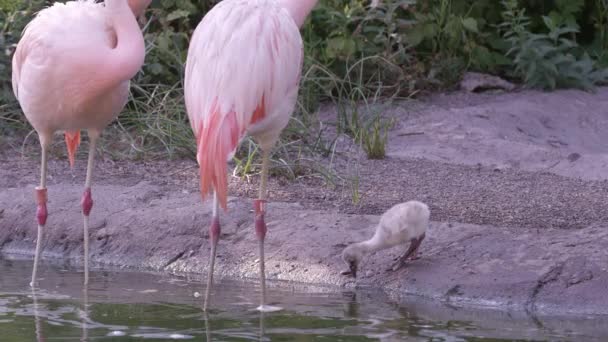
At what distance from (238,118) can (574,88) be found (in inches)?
205

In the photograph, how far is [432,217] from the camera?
565cm

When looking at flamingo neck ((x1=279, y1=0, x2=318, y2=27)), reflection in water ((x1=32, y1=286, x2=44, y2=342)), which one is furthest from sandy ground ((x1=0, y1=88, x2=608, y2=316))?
flamingo neck ((x1=279, y1=0, x2=318, y2=27))

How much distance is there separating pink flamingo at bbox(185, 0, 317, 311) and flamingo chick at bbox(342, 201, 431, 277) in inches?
16.5

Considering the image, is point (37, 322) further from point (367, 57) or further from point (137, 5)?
point (367, 57)

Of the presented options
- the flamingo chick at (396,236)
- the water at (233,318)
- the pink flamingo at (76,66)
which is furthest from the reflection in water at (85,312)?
the flamingo chick at (396,236)

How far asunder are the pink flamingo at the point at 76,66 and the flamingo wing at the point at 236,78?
0.36 meters

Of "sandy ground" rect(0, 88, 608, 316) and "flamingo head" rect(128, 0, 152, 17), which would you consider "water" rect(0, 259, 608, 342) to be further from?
"flamingo head" rect(128, 0, 152, 17)

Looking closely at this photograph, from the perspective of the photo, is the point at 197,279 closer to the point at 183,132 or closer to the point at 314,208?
the point at 314,208

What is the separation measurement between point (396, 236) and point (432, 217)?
86 centimetres

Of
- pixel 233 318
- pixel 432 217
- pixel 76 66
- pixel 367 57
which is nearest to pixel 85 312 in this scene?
pixel 233 318

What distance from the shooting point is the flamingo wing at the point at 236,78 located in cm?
433

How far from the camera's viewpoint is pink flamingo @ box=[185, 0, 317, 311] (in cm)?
433

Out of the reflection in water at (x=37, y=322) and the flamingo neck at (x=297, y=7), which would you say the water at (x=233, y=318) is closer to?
the reflection in water at (x=37, y=322)

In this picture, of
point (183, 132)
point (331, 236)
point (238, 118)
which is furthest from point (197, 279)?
point (183, 132)
